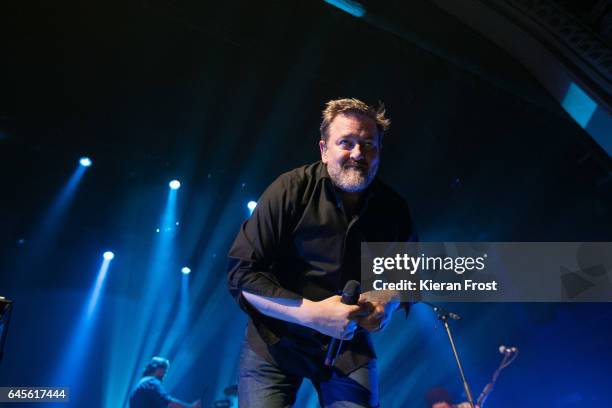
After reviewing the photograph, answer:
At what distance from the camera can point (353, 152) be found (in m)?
1.79

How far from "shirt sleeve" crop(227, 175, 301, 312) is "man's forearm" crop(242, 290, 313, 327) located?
2 centimetres

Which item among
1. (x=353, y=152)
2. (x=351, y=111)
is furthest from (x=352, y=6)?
(x=353, y=152)

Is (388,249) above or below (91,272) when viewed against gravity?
below

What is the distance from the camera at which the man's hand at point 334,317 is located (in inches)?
53.4

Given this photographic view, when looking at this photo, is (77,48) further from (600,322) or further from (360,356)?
(600,322)

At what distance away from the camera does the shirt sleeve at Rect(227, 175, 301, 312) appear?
1.50 metres

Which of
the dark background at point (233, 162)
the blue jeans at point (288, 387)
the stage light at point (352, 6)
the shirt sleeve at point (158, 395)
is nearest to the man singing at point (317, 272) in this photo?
the blue jeans at point (288, 387)

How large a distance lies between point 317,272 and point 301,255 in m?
0.09

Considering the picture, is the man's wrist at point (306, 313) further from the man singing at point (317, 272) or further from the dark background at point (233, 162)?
the dark background at point (233, 162)

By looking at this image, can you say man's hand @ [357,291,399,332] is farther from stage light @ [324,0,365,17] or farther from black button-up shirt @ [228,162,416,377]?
stage light @ [324,0,365,17]

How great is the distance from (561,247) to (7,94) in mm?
8990

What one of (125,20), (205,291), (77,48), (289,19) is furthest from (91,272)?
(289,19)

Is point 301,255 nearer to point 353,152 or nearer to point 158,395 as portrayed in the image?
point 353,152

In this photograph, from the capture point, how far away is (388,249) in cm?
183
